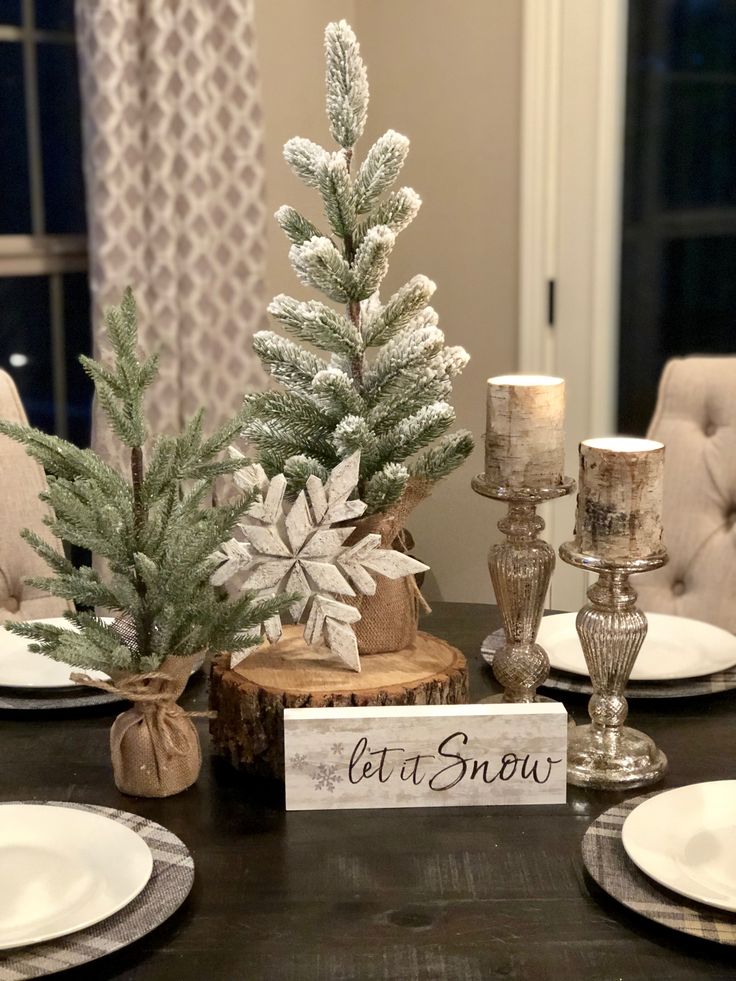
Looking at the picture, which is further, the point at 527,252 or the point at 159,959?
the point at 527,252

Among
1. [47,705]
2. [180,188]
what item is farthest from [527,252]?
[47,705]

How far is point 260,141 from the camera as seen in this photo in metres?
2.68

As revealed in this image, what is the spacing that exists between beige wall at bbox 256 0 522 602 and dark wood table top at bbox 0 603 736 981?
1812mm

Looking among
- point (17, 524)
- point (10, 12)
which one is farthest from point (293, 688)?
point (10, 12)

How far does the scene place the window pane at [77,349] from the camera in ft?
9.07

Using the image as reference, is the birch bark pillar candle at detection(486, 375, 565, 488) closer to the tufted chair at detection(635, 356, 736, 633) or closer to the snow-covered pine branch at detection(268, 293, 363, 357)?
the snow-covered pine branch at detection(268, 293, 363, 357)

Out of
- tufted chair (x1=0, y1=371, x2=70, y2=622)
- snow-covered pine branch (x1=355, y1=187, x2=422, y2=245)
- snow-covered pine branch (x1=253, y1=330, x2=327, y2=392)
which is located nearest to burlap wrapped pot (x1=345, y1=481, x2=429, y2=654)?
snow-covered pine branch (x1=253, y1=330, x2=327, y2=392)

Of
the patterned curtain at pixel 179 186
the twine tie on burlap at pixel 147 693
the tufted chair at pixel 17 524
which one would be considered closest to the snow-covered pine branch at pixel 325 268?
the twine tie on burlap at pixel 147 693

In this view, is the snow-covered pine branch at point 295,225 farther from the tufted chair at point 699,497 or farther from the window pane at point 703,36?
the window pane at point 703,36

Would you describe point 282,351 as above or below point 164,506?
above

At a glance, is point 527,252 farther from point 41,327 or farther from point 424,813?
point 424,813

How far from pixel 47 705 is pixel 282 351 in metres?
0.45

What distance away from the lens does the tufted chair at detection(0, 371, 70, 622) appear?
1775 mm

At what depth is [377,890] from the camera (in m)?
0.95
